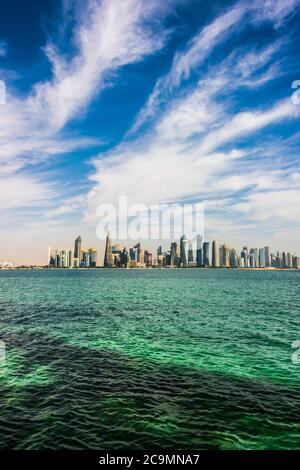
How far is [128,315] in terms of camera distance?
6072 centimetres

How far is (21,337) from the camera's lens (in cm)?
4212

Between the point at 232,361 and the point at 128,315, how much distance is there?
3139cm

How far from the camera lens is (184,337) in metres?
42.0

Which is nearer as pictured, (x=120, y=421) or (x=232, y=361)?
(x=120, y=421)

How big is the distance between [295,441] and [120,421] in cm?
979

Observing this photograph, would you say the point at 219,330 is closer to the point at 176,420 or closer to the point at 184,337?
the point at 184,337

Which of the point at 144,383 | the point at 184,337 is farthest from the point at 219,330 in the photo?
the point at 144,383

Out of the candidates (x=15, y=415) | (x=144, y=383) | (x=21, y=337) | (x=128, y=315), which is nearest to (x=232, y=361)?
(x=144, y=383)

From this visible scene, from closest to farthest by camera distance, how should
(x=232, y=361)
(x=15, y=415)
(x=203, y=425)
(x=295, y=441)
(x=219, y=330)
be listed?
(x=295, y=441) → (x=203, y=425) → (x=15, y=415) → (x=232, y=361) → (x=219, y=330)

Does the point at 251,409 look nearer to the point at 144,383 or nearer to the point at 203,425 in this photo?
the point at 203,425

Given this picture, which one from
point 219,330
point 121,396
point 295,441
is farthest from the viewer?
point 219,330

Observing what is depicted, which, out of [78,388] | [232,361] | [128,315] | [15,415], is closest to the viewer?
[15,415]
